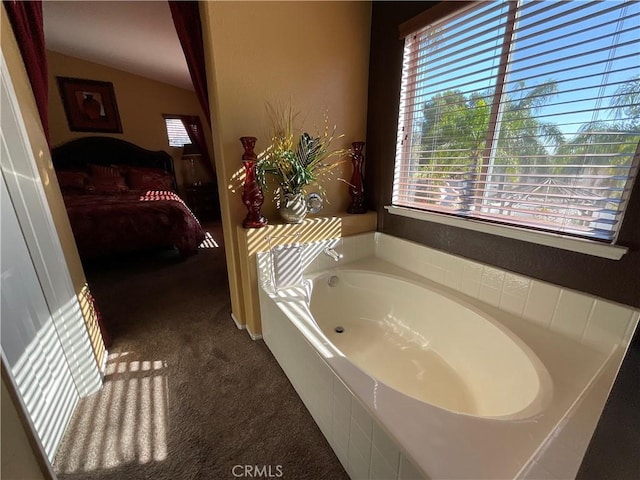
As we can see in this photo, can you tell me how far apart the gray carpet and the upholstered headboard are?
332 centimetres

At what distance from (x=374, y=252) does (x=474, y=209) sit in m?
0.82

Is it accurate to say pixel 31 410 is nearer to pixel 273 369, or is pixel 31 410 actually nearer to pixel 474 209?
pixel 273 369

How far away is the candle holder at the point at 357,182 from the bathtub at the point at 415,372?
414mm

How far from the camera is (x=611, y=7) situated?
913 millimetres

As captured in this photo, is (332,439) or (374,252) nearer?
(332,439)

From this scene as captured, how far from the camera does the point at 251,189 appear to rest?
153cm

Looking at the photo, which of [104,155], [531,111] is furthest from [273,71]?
[104,155]

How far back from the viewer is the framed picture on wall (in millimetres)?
3945

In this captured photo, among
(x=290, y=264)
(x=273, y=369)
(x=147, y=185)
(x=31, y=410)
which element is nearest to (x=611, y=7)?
(x=290, y=264)

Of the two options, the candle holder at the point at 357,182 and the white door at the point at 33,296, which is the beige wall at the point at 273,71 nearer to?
the candle holder at the point at 357,182

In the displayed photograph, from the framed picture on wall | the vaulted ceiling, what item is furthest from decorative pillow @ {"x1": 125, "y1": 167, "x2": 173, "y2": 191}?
the vaulted ceiling

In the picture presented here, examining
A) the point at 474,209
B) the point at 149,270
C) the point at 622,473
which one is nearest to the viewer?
the point at 622,473

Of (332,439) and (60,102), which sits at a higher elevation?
(60,102)

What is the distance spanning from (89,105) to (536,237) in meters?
5.82
